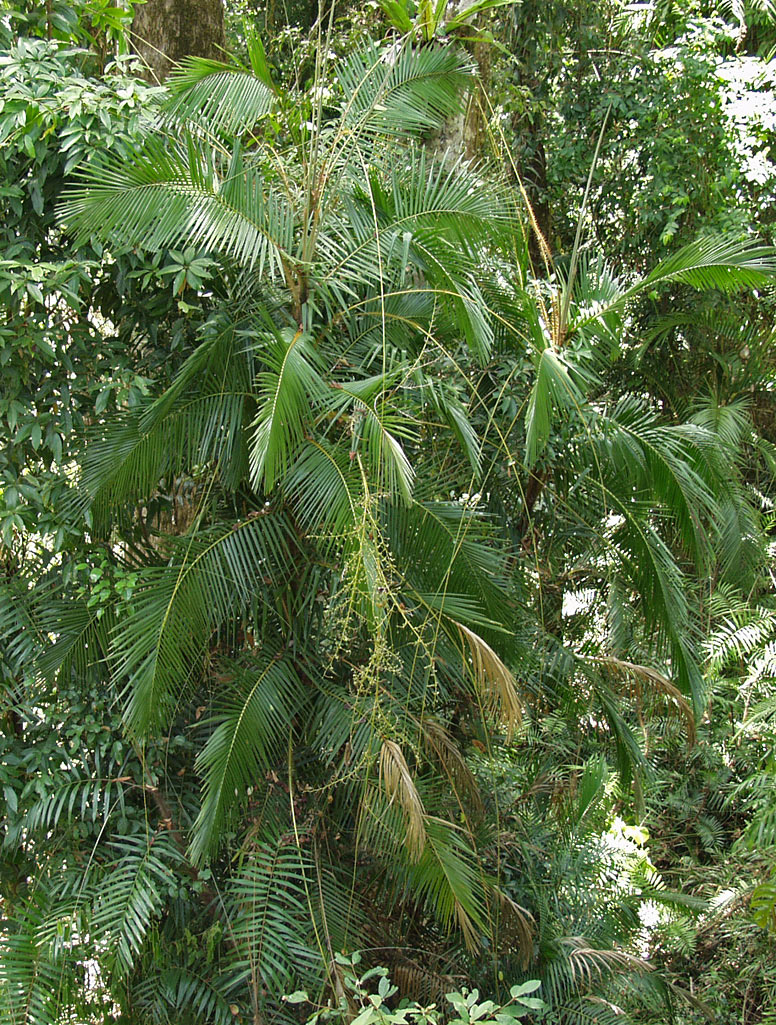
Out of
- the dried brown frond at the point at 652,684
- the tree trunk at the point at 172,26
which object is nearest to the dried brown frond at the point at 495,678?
the dried brown frond at the point at 652,684

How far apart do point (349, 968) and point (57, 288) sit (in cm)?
221

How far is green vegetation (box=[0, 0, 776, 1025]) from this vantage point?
2637mm

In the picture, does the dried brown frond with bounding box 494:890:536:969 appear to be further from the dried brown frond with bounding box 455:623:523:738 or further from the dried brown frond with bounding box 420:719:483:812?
the dried brown frond with bounding box 455:623:523:738

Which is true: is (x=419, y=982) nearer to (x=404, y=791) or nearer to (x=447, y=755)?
(x=447, y=755)

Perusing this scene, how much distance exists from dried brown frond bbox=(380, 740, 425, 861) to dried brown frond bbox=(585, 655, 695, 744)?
3.78 ft

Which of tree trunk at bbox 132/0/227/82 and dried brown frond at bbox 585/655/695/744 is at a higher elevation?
tree trunk at bbox 132/0/227/82

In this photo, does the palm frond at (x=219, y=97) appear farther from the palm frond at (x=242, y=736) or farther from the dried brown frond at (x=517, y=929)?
the dried brown frond at (x=517, y=929)

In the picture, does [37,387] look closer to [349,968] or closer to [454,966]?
[349,968]

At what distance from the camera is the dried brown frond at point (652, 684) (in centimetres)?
328

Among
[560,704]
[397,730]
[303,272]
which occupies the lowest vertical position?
[560,704]

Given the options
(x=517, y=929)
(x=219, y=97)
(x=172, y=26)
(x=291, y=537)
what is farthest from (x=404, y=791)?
(x=172, y=26)

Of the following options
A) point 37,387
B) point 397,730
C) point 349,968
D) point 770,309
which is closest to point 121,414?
point 37,387

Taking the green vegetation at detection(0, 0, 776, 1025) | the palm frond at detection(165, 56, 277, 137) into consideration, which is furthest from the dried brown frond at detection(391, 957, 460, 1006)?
the palm frond at detection(165, 56, 277, 137)

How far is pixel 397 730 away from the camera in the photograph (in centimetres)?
279
